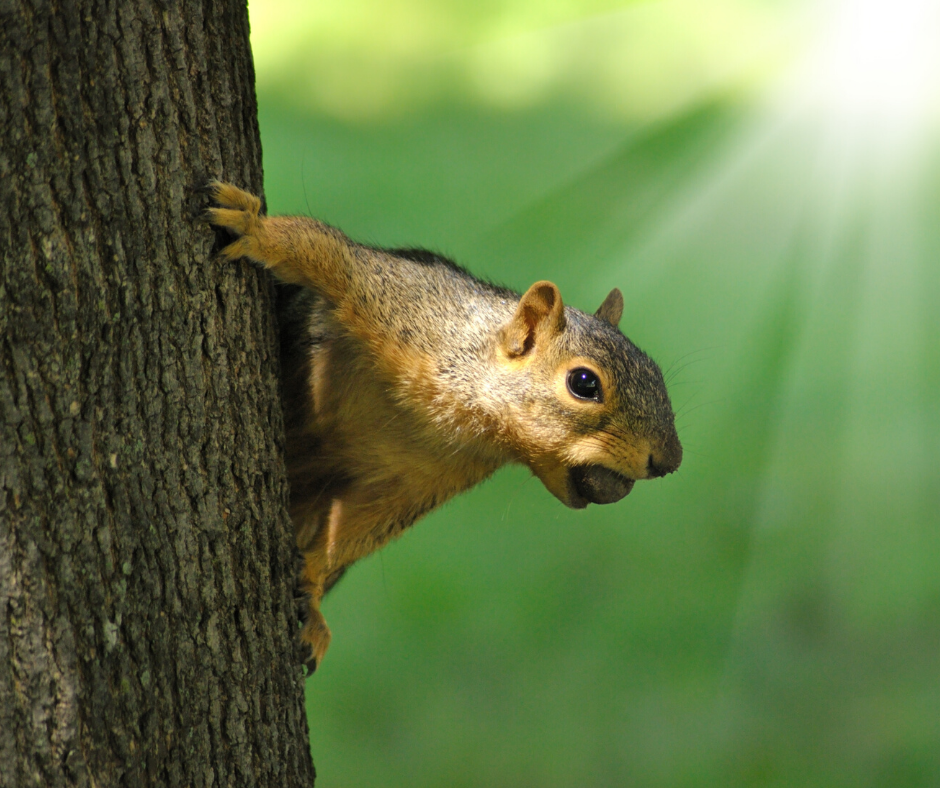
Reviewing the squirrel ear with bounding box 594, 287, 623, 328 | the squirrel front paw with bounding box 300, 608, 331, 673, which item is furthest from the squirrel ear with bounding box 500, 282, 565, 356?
the squirrel front paw with bounding box 300, 608, 331, 673

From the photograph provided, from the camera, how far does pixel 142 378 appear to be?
1.60m

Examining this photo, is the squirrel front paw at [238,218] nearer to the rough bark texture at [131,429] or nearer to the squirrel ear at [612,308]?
the rough bark texture at [131,429]

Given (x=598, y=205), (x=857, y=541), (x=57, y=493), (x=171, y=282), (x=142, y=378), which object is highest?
(x=598, y=205)

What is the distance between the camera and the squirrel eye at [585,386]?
230cm

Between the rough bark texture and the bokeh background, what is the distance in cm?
241

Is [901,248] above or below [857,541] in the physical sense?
above

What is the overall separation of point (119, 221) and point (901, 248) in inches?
139

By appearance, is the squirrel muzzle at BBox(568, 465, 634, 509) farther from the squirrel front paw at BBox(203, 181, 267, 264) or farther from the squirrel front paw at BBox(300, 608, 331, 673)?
the squirrel front paw at BBox(203, 181, 267, 264)

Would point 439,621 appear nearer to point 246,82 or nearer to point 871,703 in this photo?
point 871,703

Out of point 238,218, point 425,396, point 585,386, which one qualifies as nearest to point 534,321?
point 585,386

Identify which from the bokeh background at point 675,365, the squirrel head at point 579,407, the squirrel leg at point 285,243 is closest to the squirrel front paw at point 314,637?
the squirrel head at point 579,407

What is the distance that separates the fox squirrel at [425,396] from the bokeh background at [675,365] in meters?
1.67

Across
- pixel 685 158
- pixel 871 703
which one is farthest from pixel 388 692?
pixel 685 158

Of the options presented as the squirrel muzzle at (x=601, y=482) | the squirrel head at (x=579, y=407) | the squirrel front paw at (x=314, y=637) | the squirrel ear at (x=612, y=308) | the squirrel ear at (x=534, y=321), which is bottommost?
the squirrel front paw at (x=314, y=637)
